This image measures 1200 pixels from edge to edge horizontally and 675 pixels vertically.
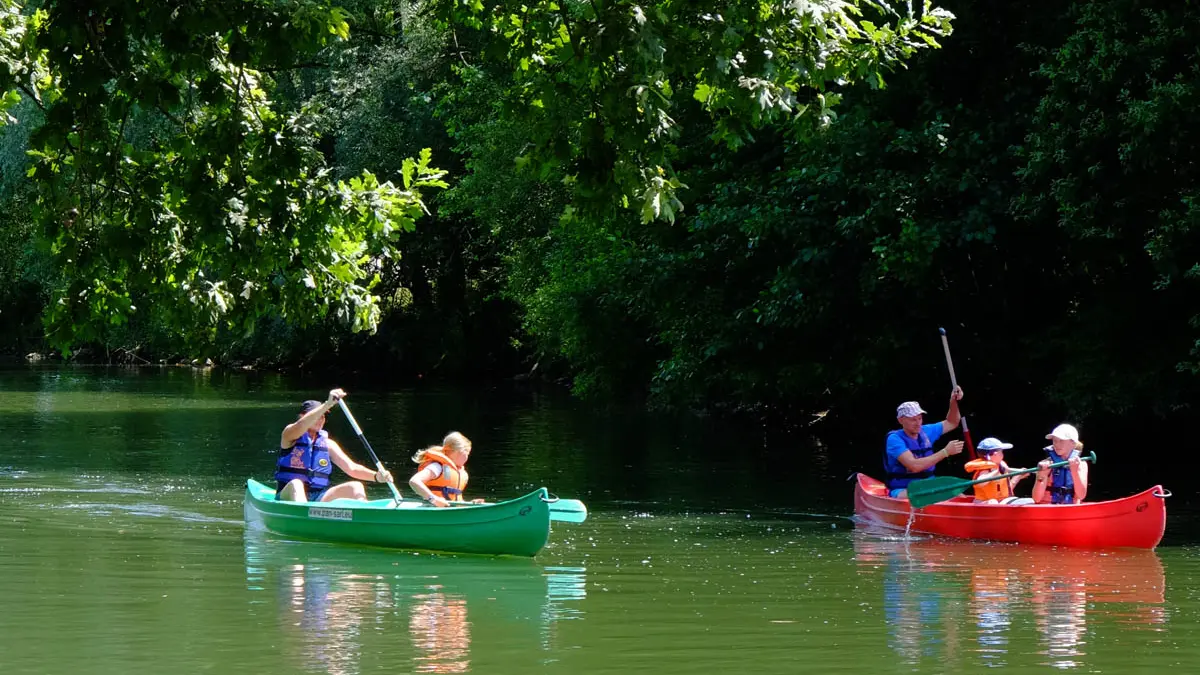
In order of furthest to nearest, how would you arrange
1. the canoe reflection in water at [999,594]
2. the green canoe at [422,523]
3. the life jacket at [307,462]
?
1. the life jacket at [307,462]
2. the green canoe at [422,523]
3. the canoe reflection in water at [999,594]

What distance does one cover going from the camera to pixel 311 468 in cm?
1479

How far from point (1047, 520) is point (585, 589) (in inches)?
189

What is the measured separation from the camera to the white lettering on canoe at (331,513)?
44.8ft

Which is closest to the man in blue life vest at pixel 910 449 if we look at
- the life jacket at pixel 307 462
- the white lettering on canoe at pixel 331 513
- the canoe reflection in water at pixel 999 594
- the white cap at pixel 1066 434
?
the canoe reflection in water at pixel 999 594

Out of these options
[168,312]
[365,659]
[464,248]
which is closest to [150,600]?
[168,312]

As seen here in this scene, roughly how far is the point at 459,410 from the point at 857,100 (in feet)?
47.1

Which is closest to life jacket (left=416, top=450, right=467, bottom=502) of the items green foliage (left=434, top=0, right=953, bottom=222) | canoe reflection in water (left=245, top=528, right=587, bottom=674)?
canoe reflection in water (left=245, top=528, right=587, bottom=674)

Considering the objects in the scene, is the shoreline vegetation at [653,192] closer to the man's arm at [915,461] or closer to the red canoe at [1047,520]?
the man's arm at [915,461]

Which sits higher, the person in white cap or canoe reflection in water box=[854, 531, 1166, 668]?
the person in white cap

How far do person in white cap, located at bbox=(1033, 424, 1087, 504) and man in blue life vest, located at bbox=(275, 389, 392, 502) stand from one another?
19.2 feet

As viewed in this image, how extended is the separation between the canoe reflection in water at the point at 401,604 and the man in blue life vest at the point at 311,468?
0.52 metres

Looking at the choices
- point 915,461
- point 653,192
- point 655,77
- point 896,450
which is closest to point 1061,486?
point 915,461

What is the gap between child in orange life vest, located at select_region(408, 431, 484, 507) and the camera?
44.0 feet

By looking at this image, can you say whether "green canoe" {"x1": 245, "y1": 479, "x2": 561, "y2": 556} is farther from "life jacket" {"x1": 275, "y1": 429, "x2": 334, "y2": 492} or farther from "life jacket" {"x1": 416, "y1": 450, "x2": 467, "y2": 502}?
"life jacket" {"x1": 275, "y1": 429, "x2": 334, "y2": 492}
